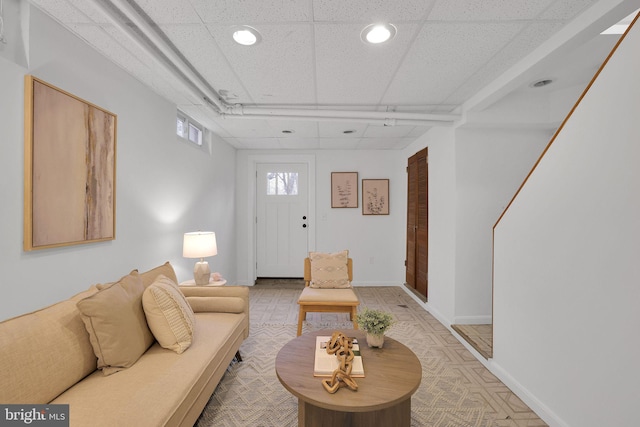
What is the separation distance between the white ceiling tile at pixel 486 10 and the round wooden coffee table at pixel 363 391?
1957mm

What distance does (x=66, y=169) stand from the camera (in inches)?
64.2

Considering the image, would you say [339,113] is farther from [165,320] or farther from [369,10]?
[165,320]

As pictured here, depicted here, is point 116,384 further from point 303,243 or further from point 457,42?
point 303,243

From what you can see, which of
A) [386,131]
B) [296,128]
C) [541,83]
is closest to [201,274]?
[296,128]

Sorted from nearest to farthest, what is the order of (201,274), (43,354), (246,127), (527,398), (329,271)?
(43,354) → (527,398) → (201,274) → (329,271) → (246,127)

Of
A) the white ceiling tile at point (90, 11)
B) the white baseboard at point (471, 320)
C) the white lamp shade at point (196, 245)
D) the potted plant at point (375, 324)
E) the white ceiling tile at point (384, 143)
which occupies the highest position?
the white ceiling tile at point (384, 143)

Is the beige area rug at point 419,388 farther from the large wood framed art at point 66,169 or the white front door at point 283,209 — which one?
the white front door at point 283,209

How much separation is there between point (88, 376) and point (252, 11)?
6.78ft

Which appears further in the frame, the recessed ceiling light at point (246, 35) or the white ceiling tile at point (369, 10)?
the recessed ceiling light at point (246, 35)

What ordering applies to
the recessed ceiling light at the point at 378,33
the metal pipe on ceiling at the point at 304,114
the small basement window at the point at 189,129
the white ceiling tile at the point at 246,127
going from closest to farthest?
the recessed ceiling light at the point at 378,33 → the metal pipe on ceiling at the point at 304,114 → the small basement window at the point at 189,129 → the white ceiling tile at the point at 246,127

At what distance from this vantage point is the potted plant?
5.68ft

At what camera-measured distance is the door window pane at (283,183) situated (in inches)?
196

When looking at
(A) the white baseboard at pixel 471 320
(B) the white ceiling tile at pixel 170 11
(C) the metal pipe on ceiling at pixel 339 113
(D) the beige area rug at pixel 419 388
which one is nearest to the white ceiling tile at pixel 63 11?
(B) the white ceiling tile at pixel 170 11

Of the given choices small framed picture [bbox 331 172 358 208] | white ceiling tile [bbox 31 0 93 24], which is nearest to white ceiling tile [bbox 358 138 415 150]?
small framed picture [bbox 331 172 358 208]
